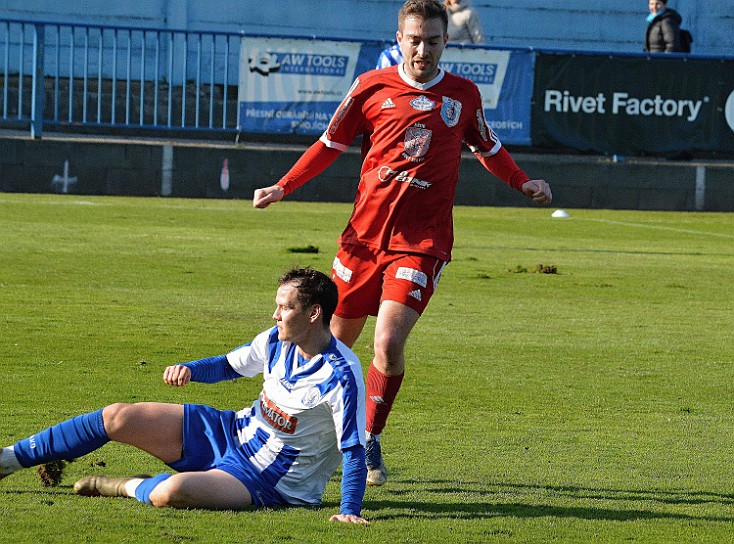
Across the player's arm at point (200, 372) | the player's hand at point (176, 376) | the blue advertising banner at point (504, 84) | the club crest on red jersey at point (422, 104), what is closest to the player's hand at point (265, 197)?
the club crest on red jersey at point (422, 104)

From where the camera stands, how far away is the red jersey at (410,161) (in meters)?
5.89

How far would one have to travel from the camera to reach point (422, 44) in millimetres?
5805

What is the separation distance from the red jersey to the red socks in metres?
0.55

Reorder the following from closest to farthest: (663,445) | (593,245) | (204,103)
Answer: (663,445) < (593,245) < (204,103)

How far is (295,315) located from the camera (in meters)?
4.95

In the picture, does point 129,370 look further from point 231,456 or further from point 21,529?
point 21,529

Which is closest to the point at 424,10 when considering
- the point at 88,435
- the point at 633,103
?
the point at 88,435

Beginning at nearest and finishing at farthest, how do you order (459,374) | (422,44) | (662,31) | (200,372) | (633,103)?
(200,372) < (422,44) < (459,374) < (633,103) < (662,31)

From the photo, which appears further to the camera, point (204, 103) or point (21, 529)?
point (204, 103)

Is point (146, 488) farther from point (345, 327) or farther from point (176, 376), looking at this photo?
point (345, 327)

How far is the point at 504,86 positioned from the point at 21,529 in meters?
16.0

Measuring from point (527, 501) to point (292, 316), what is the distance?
1.12 metres

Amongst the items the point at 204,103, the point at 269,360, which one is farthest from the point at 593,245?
the point at 269,360

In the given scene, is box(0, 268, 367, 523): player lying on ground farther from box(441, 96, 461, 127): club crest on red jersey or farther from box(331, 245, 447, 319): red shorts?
box(441, 96, 461, 127): club crest on red jersey
